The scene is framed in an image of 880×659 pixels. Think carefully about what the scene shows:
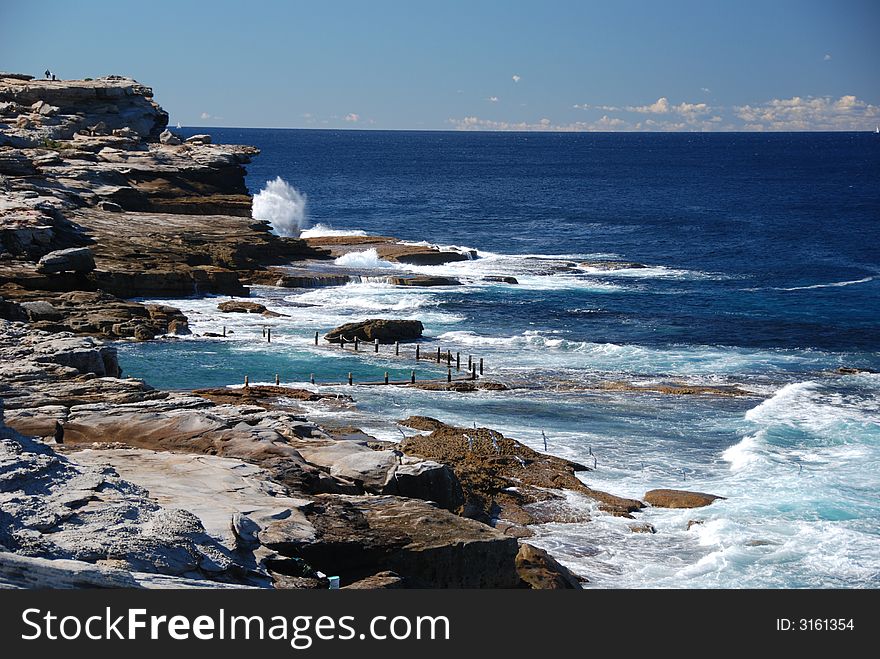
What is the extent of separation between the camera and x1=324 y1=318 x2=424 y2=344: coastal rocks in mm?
52938

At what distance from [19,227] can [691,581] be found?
46.4m

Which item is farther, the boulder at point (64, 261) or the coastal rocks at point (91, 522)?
the boulder at point (64, 261)

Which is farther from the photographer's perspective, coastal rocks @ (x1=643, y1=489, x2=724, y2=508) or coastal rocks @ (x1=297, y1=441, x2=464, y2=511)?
coastal rocks @ (x1=643, y1=489, x2=724, y2=508)

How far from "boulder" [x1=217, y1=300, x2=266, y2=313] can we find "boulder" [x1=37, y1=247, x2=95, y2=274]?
7634 mm

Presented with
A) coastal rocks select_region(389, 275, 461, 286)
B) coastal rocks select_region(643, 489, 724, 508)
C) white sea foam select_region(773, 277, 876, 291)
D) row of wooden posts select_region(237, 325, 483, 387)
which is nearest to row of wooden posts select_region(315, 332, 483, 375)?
row of wooden posts select_region(237, 325, 483, 387)

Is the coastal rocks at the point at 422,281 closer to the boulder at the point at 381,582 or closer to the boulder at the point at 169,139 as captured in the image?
the boulder at the point at 169,139

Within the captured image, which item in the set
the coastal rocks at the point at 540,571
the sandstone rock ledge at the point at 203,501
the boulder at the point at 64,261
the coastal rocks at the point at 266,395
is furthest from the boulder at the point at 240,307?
the coastal rocks at the point at 540,571

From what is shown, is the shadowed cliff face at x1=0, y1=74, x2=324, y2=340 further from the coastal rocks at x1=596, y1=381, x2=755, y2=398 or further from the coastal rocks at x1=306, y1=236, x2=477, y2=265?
the coastal rocks at x1=596, y1=381, x2=755, y2=398

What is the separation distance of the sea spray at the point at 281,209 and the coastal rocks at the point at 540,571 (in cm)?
8462

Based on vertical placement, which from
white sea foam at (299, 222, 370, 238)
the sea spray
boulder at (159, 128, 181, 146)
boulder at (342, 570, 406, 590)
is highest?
boulder at (159, 128, 181, 146)

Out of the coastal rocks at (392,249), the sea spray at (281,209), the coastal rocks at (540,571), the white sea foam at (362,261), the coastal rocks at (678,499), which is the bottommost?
the coastal rocks at (678,499)

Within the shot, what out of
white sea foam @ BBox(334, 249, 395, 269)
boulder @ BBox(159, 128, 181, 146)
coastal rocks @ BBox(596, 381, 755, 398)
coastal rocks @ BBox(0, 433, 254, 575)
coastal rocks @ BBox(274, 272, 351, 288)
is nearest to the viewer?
coastal rocks @ BBox(0, 433, 254, 575)

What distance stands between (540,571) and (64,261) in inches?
1584

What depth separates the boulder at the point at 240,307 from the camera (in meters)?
59.4
